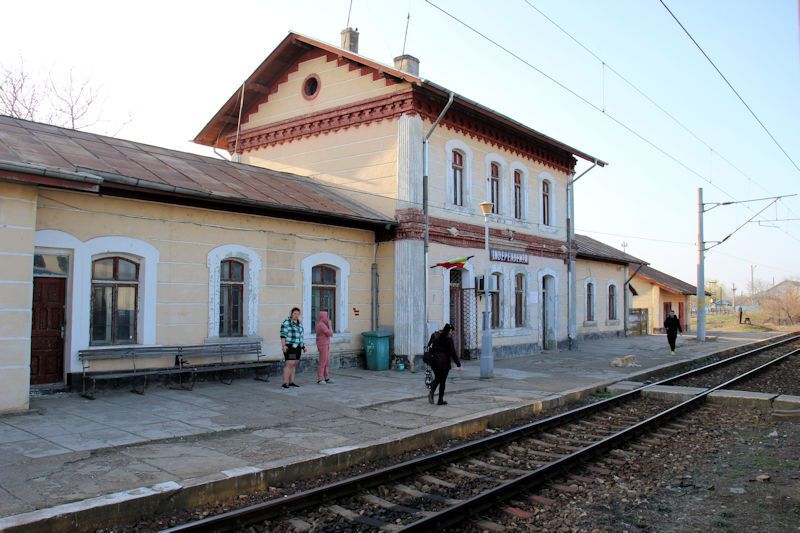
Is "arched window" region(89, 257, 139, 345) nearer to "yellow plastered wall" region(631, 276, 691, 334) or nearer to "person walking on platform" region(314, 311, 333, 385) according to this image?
"person walking on platform" region(314, 311, 333, 385)

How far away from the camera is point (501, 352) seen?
19781mm

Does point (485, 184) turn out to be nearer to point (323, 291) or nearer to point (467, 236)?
point (467, 236)

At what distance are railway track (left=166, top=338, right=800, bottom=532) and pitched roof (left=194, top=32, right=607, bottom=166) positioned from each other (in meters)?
9.71

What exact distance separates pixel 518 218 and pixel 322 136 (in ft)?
23.1

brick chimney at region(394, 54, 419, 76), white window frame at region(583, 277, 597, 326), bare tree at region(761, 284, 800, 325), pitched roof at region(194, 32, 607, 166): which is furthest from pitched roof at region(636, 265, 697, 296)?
brick chimney at region(394, 54, 419, 76)

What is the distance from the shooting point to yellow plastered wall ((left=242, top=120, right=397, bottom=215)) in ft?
54.9

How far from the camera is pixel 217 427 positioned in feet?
27.8

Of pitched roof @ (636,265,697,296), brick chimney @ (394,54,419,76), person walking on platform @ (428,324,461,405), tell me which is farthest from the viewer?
pitched roof @ (636,265,697,296)

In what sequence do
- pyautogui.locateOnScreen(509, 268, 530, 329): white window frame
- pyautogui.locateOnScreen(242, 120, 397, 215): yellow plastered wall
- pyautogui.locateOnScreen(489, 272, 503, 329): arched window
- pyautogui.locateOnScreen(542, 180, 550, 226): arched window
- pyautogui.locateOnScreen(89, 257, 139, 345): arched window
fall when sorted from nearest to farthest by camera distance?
1. pyautogui.locateOnScreen(89, 257, 139, 345): arched window
2. pyautogui.locateOnScreen(242, 120, 397, 215): yellow plastered wall
3. pyautogui.locateOnScreen(489, 272, 503, 329): arched window
4. pyautogui.locateOnScreen(509, 268, 530, 329): white window frame
5. pyautogui.locateOnScreen(542, 180, 550, 226): arched window

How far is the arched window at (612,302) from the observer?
100.0 feet

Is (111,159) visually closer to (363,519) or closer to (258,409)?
(258,409)

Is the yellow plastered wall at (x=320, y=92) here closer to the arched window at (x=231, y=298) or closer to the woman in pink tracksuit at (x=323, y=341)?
the arched window at (x=231, y=298)

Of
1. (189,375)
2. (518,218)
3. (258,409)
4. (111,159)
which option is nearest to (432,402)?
(258,409)

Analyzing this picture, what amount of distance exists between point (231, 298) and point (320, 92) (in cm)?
769
